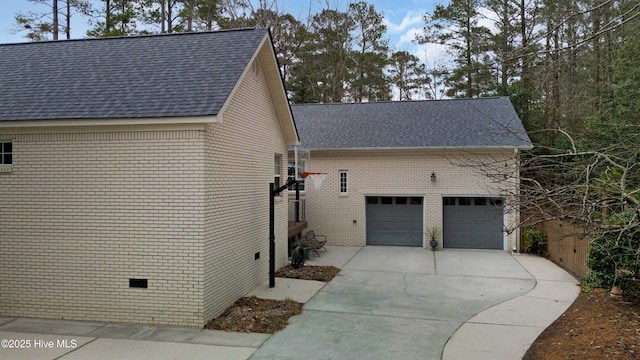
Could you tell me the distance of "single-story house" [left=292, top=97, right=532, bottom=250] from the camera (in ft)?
52.0

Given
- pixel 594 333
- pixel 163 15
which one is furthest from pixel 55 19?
pixel 594 333

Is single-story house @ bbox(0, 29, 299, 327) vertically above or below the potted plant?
above

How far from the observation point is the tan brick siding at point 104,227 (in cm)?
731

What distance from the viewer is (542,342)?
21.4 feet

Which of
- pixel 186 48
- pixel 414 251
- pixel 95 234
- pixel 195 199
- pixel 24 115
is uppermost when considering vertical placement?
pixel 186 48

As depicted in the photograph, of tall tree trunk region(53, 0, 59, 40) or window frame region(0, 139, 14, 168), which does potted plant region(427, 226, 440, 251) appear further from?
tall tree trunk region(53, 0, 59, 40)

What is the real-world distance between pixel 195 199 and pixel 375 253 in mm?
8963

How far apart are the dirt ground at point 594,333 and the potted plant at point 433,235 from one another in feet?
23.4

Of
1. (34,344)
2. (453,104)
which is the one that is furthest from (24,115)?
(453,104)

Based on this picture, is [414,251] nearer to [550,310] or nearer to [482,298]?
[482,298]

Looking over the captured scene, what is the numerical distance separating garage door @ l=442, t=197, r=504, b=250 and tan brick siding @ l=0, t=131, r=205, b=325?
1144 centimetres

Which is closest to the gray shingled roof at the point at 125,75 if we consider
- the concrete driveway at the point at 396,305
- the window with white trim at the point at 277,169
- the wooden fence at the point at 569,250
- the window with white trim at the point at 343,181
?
A: the window with white trim at the point at 277,169

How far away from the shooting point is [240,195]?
9.12 m

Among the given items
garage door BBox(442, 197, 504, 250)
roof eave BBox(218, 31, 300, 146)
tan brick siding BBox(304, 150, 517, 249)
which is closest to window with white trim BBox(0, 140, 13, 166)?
roof eave BBox(218, 31, 300, 146)
